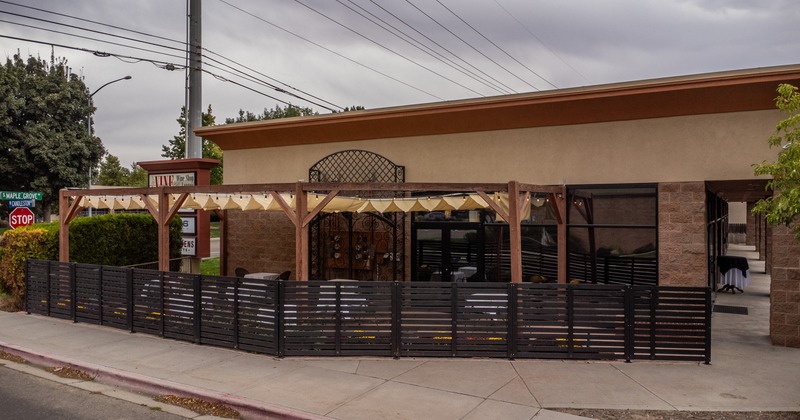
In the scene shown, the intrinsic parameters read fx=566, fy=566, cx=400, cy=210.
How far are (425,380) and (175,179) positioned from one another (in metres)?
13.0

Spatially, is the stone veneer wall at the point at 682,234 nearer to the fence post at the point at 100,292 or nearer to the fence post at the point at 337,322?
the fence post at the point at 337,322

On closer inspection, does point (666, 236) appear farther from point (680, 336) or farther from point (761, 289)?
point (761, 289)

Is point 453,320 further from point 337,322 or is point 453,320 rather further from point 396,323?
point 337,322

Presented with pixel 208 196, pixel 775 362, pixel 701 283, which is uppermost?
pixel 208 196

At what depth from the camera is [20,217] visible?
16.3m

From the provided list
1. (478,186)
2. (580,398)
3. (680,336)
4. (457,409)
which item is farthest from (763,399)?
(478,186)

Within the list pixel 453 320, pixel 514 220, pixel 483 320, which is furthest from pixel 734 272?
pixel 453 320

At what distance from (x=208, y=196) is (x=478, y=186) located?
5991mm

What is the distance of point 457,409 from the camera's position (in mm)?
7406

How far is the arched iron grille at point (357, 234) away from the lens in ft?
51.8

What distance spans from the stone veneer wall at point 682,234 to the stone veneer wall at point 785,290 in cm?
140

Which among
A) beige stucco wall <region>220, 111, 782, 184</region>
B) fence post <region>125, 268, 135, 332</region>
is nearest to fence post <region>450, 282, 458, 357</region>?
beige stucco wall <region>220, 111, 782, 184</region>

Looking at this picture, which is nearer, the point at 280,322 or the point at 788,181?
the point at 788,181

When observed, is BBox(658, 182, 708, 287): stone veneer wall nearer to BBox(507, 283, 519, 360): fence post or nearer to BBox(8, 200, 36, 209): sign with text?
BBox(507, 283, 519, 360): fence post
